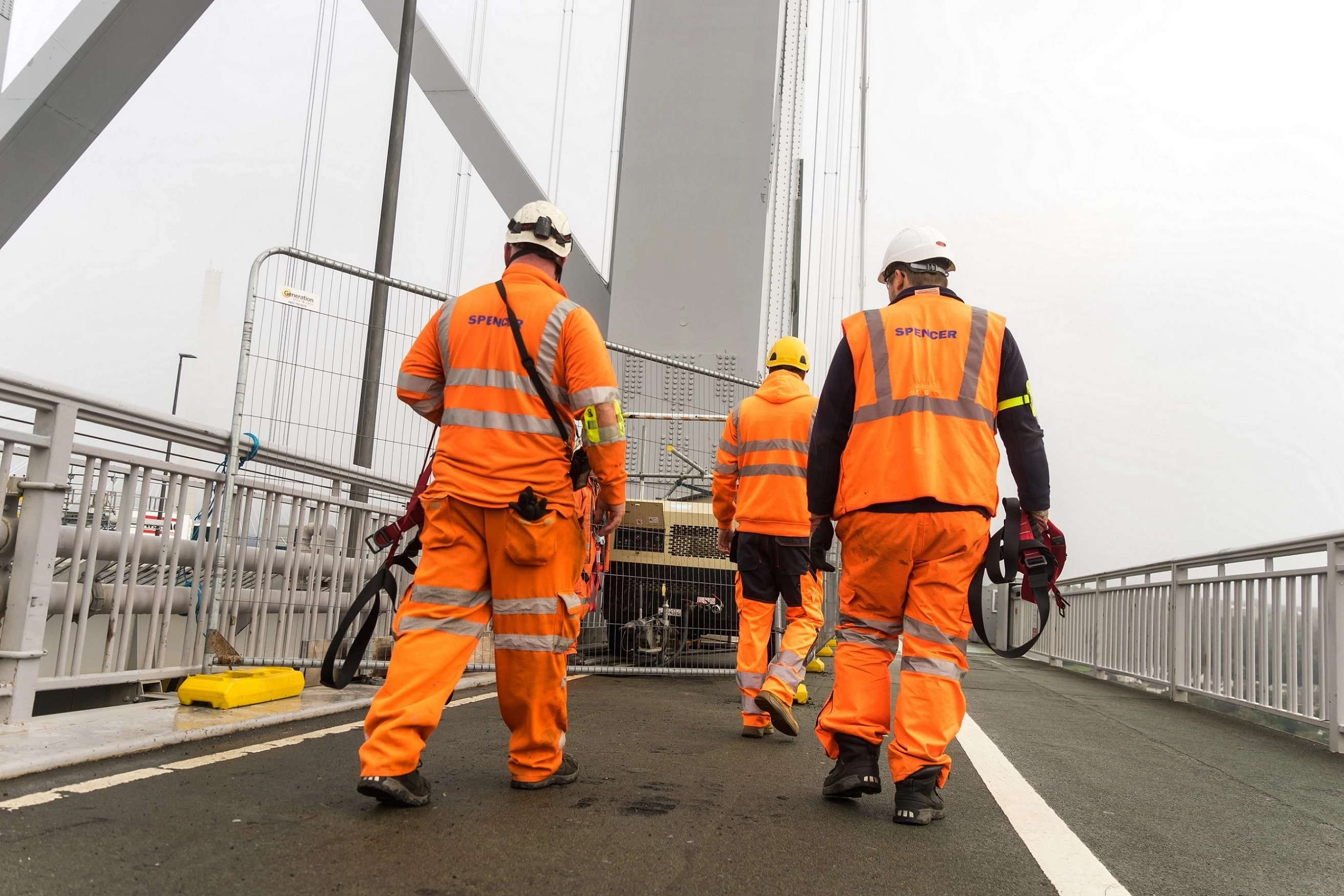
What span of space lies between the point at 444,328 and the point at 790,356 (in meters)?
2.73

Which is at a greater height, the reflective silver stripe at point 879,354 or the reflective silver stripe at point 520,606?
the reflective silver stripe at point 879,354

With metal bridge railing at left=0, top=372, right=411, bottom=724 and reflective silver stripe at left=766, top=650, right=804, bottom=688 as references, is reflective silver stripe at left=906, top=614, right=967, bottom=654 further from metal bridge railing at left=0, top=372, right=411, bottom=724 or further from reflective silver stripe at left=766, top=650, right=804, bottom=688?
metal bridge railing at left=0, top=372, right=411, bottom=724

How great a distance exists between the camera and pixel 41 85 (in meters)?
20.0

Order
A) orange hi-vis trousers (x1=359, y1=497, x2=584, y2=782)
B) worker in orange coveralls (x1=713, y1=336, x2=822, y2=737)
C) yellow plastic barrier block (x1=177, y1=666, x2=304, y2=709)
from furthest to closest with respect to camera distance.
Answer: worker in orange coveralls (x1=713, y1=336, x2=822, y2=737) < yellow plastic barrier block (x1=177, y1=666, x2=304, y2=709) < orange hi-vis trousers (x1=359, y1=497, x2=584, y2=782)

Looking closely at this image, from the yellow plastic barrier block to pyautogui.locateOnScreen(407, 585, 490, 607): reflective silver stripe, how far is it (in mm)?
1995

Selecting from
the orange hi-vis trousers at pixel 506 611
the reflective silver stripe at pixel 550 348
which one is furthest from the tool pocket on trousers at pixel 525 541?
the reflective silver stripe at pixel 550 348

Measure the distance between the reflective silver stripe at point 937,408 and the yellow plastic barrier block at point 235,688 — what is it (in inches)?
126

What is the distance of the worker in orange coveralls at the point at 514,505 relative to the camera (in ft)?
10.5

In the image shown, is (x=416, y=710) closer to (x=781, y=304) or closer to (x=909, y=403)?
(x=909, y=403)

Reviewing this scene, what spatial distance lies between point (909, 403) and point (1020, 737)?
2.65 metres

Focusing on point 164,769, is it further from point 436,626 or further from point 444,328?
point 444,328

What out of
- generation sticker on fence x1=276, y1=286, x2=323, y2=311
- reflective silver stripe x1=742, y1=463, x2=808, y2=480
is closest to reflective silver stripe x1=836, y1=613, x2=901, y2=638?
reflective silver stripe x1=742, y1=463, x2=808, y2=480

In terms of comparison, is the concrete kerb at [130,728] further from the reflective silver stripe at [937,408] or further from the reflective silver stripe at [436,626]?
the reflective silver stripe at [937,408]

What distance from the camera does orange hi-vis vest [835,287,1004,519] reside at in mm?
3352
